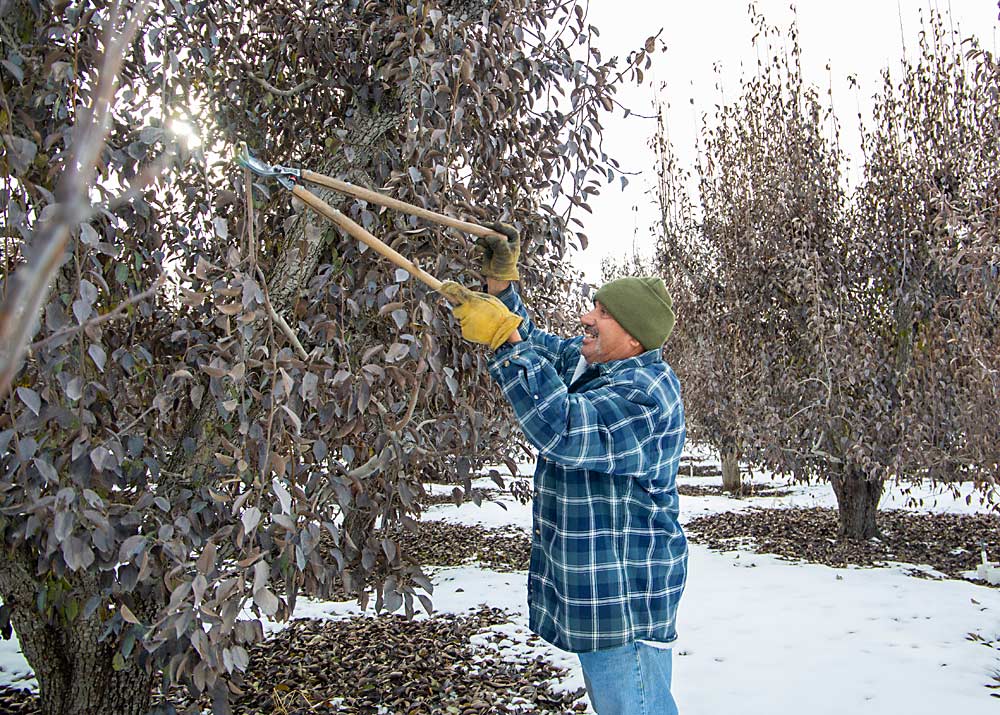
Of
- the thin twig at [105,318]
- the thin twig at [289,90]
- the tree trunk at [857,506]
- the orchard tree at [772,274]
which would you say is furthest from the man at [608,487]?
the tree trunk at [857,506]

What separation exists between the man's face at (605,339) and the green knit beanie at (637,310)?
24 millimetres

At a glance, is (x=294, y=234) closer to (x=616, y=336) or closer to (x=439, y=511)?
(x=616, y=336)

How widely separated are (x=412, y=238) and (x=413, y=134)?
35 centimetres

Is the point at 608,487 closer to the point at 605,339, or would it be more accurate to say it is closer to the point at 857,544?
the point at 605,339

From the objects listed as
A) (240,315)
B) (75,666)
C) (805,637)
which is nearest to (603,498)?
(240,315)

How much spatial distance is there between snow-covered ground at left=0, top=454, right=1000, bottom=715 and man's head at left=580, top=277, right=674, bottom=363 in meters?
2.21

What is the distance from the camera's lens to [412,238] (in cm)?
257

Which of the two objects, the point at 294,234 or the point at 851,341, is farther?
the point at 851,341

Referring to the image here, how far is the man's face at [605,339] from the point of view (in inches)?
89.9

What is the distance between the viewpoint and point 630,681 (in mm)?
2068

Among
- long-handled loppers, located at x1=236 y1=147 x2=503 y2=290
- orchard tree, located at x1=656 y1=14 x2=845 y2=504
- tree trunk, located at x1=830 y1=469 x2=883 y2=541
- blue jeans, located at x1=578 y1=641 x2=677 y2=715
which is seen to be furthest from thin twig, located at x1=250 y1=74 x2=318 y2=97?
tree trunk, located at x1=830 y1=469 x2=883 y2=541

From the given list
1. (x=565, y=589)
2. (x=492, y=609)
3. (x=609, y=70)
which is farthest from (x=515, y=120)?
(x=492, y=609)

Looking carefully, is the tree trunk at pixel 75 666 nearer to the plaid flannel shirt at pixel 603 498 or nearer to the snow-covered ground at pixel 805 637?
the snow-covered ground at pixel 805 637

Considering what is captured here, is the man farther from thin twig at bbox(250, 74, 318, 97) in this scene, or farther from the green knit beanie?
thin twig at bbox(250, 74, 318, 97)
